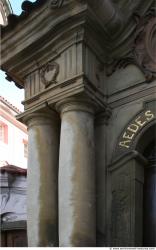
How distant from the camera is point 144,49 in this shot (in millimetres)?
9227

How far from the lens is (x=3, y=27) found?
9.85m

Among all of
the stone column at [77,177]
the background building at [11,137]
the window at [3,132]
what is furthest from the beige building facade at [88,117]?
the window at [3,132]

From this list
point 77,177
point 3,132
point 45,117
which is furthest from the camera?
point 3,132

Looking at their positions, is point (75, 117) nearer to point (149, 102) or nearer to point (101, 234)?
point (149, 102)

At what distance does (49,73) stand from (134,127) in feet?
5.42

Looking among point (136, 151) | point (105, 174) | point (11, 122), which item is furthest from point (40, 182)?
point (11, 122)

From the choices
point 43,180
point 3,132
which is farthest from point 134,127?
point 3,132

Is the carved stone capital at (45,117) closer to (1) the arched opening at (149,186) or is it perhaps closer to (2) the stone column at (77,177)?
(2) the stone column at (77,177)

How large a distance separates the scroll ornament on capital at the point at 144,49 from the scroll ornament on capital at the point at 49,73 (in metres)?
0.86

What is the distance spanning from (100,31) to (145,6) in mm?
842

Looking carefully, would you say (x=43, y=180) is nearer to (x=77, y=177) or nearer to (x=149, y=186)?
(x=77, y=177)

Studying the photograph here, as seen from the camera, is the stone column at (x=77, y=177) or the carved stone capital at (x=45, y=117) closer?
the stone column at (x=77, y=177)

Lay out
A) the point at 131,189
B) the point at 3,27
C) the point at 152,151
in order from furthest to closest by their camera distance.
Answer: the point at 3,27 < the point at 152,151 < the point at 131,189

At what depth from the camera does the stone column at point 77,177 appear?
8.34 metres
